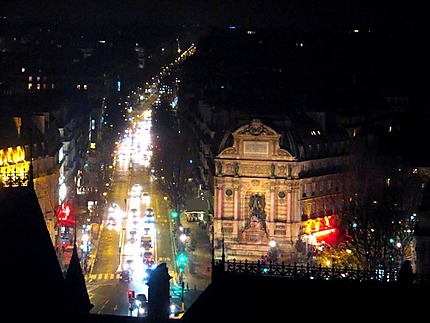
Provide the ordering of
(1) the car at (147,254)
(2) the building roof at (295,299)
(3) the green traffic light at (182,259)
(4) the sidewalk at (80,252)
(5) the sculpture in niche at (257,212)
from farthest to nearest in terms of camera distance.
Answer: (5) the sculpture in niche at (257,212) → (1) the car at (147,254) → (3) the green traffic light at (182,259) → (4) the sidewalk at (80,252) → (2) the building roof at (295,299)

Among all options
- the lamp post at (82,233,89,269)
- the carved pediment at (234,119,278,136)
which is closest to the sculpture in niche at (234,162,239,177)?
the carved pediment at (234,119,278,136)

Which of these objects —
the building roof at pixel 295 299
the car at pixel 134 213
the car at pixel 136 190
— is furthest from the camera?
the car at pixel 136 190

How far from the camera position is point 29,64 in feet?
538

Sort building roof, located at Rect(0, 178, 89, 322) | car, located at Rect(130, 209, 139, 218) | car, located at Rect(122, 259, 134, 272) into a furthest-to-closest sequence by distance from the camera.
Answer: car, located at Rect(130, 209, 139, 218) → car, located at Rect(122, 259, 134, 272) → building roof, located at Rect(0, 178, 89, 322)

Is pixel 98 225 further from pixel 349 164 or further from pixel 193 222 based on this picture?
pixel 349 164

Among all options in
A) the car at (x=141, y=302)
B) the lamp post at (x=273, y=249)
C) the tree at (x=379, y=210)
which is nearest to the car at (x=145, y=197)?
the tree at (x=379, y=210)

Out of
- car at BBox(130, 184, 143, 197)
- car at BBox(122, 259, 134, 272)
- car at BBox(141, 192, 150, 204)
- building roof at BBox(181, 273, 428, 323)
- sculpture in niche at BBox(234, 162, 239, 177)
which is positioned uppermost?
building roof at BBox(181, 273, 428, 323)

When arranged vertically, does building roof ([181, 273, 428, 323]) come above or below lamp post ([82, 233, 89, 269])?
above

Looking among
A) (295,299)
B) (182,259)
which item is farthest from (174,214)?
(295,299)

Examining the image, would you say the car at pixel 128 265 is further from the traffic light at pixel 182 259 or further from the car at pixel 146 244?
the car at pixel 146 244

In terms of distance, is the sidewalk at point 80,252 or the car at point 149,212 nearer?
the sidewalk at point 80,252

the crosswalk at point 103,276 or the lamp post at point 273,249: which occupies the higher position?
the lamp post at point 273,249

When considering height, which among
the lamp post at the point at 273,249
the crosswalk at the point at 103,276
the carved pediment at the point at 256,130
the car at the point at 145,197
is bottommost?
the crosswalk at the point at 103,276

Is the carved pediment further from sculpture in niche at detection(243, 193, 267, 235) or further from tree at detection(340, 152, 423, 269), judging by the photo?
tree at detection(340, 152, 423, 269)
